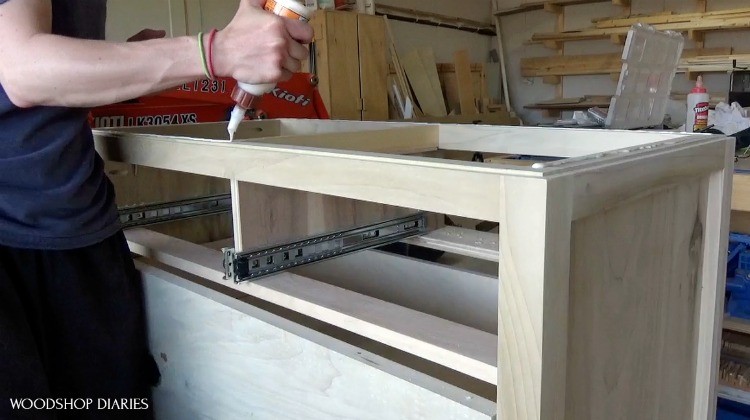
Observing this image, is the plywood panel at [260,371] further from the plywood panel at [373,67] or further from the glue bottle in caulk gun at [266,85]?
the plywood panel at [373,67]

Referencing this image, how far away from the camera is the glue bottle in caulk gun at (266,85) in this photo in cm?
72

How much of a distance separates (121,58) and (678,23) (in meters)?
3.88

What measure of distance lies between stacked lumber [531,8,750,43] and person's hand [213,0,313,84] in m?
3.68

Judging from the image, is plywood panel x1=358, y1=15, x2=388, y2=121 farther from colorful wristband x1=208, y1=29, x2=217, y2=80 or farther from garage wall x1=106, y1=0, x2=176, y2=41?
colorful wristband x1=208, y1=29, x2=217, y2=80

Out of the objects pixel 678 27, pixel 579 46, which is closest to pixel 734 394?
pixel 678 27

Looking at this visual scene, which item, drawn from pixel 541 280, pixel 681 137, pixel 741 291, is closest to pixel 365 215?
pixel 681 137

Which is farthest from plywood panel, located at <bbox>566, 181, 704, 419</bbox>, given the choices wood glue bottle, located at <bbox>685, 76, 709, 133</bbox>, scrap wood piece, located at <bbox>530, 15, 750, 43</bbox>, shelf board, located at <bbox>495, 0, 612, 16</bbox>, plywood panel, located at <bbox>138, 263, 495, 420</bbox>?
shelf board, located at <bbox>495, 0, 612, 16</bbox>

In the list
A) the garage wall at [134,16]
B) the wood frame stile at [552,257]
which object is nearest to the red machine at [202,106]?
the wood frame stile at [552,257]

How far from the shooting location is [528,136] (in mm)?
958

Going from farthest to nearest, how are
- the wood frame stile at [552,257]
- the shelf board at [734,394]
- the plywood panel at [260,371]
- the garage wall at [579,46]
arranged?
the garage wall at [579,46] < the shelf board at [734,394] < the plywood panel at [260,371] < the wood frame stile at [552,257]

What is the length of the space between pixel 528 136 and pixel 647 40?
5.02ft

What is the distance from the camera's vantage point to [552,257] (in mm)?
499

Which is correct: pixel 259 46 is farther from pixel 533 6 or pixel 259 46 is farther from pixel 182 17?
pixel 533 6

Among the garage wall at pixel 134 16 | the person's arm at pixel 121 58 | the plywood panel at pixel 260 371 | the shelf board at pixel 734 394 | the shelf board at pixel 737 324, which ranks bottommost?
the shelf board at pixel 734 394
